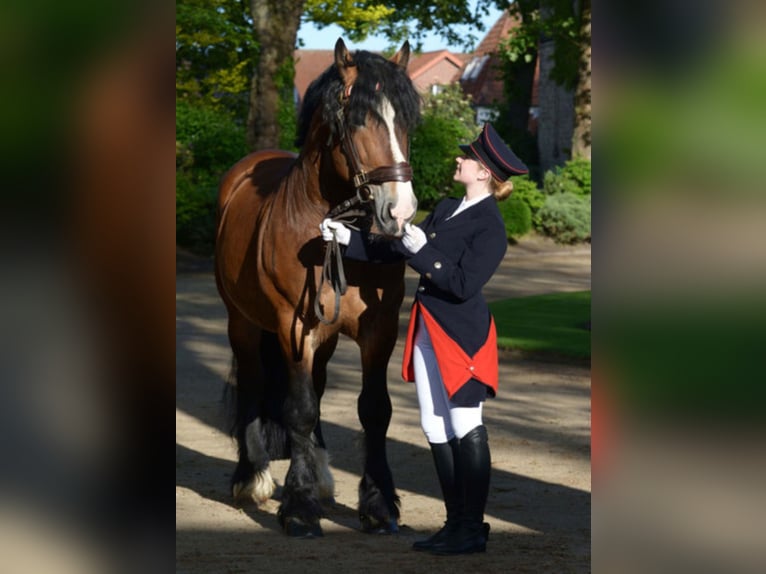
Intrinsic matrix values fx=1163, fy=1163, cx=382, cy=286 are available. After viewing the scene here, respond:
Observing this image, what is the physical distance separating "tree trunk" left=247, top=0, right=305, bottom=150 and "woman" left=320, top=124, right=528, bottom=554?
14.3 m

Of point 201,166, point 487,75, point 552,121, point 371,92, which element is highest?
point 487,75

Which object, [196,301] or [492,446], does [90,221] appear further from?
[196,301]

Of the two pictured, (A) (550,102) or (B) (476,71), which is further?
(B) (476,71)

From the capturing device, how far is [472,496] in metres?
5.18

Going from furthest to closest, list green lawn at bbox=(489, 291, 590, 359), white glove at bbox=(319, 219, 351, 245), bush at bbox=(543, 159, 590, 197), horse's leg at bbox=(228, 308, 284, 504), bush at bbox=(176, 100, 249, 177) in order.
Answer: bush at bbox=(543, 159, 590, 197), bush at bbox=(176, 100, 249, 177), green lawn at bbox=(489, 291, 590, 359), horse's leg at bbox=(228, 308, 284, 504), white glove at bbox=(319, 219, 351, 245)

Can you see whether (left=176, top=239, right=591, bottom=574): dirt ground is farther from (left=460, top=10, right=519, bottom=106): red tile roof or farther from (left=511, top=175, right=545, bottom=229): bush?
(left=460, top=10, right=519, bottom=106): red tile roof

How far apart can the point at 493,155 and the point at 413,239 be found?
20.9 inches

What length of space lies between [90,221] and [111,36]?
24 centimetres

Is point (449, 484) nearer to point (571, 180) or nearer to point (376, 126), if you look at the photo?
point (376, 126)

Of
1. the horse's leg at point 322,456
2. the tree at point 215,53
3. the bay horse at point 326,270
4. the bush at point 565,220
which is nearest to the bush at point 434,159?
the bush at point 565,220

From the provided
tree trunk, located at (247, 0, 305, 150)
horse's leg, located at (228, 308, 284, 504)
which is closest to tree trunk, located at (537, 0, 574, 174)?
tree trunk, located at (247, 0, 305, 150)

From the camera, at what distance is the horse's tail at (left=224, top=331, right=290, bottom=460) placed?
6.75 metres

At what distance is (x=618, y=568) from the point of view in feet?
5.98

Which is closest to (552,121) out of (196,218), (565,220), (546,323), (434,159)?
(434,159)
